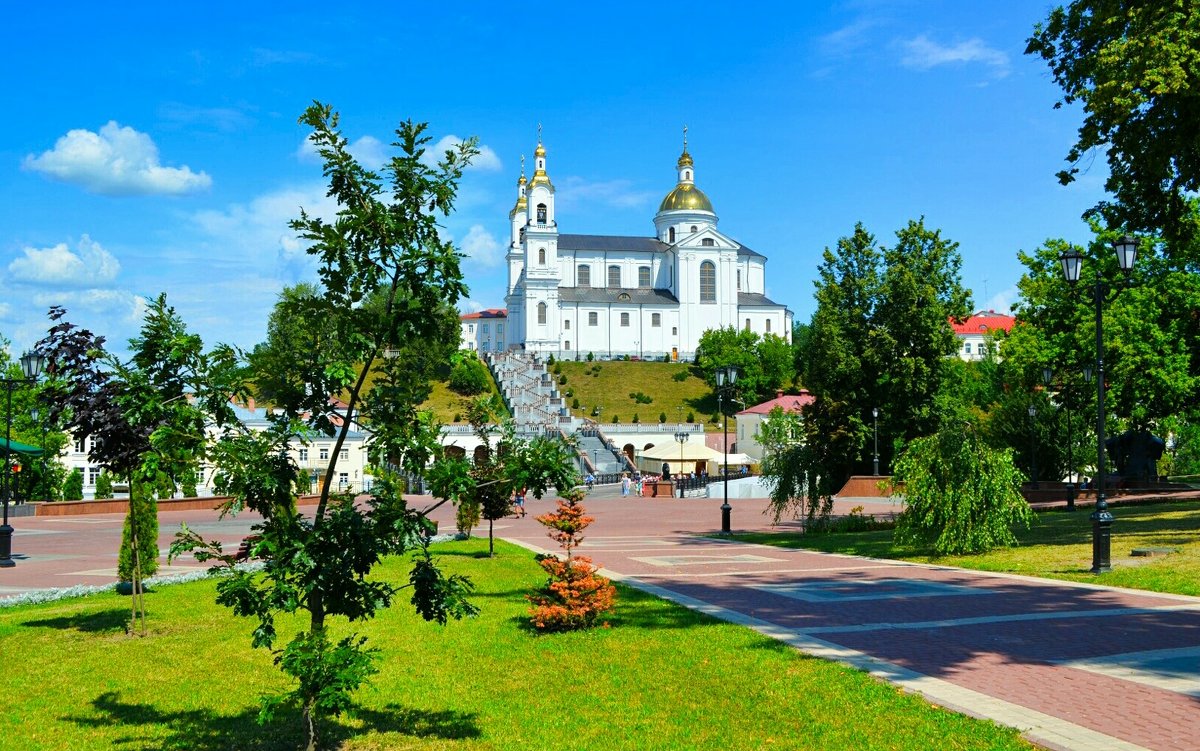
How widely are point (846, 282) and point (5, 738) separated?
43.6m

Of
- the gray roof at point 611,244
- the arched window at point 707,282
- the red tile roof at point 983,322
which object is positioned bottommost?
the red tile roof at point 983,322

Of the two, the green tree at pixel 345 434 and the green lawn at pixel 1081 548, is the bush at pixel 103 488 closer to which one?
the green lawn at pixel 1081 548

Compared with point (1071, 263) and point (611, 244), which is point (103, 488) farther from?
point (611, 244)

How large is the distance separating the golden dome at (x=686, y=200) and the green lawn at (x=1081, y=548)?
105m

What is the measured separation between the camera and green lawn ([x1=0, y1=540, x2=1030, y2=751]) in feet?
23.4

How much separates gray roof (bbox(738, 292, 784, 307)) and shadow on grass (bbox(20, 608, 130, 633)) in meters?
115

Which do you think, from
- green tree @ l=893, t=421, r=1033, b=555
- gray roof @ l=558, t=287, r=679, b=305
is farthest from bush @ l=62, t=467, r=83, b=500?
gray roof @ l=558, t=287, r=679, b=305

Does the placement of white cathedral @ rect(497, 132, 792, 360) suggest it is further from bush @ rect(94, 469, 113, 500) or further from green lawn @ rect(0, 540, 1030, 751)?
green lawn @ rect(0, 540, 1030, 751)

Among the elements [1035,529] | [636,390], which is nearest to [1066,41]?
[1035,529]

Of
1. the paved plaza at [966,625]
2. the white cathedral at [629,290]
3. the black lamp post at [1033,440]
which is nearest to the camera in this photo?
the paved plaza at [966,625]

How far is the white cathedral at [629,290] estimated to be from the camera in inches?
4727

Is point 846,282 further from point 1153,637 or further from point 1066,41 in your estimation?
point 1153,637

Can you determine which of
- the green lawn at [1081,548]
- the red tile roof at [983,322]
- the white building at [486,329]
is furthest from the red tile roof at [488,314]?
the green lawn at [1081,548]

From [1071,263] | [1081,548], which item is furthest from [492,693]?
[1081,548]
